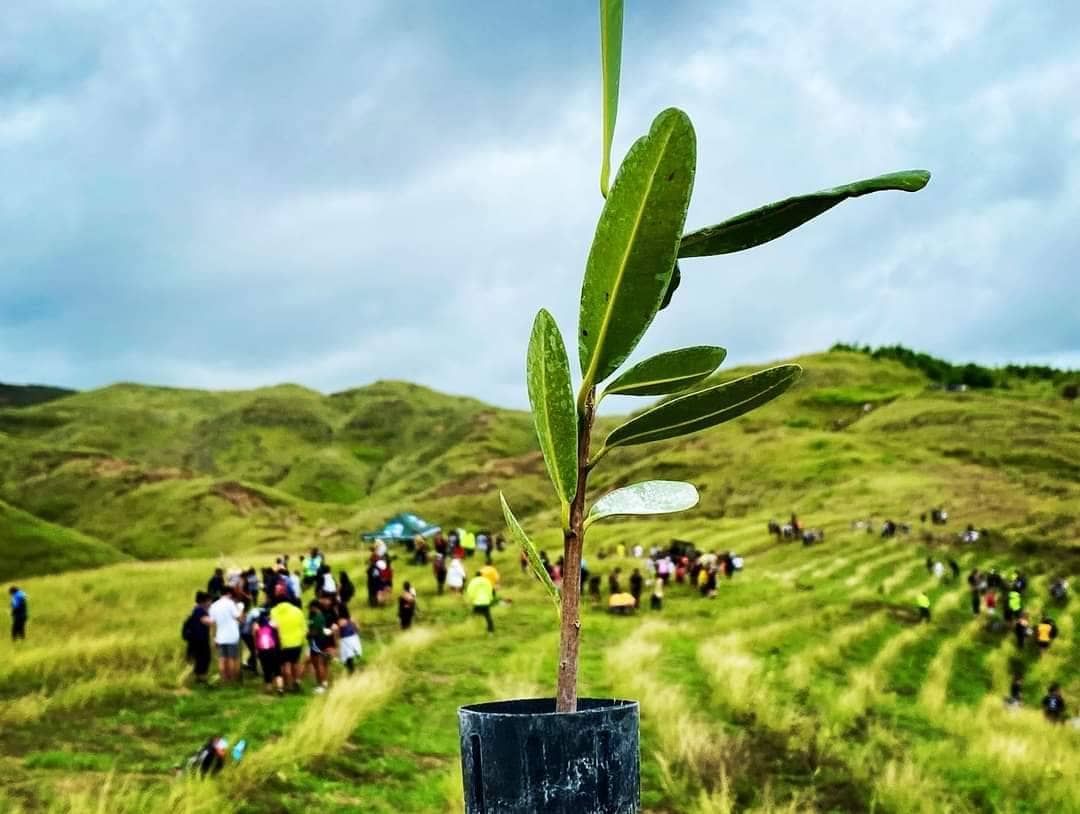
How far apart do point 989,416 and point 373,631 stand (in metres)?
59.4

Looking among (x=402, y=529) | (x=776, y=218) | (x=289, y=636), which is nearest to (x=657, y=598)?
(x=289, y=636)

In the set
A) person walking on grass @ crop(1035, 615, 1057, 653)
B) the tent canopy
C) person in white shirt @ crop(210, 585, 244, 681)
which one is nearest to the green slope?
the tent canopy

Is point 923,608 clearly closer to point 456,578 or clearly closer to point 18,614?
point 456,578

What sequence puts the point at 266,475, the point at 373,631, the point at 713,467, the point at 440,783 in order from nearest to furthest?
the point at 440,783 < the point at 373,631 < the point at 713,467 < the point at 266,475

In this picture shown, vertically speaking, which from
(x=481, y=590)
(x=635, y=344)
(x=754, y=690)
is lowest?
(x=754, y=690)

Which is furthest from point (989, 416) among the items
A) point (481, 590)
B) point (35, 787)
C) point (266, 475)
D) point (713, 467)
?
point (266, 475)

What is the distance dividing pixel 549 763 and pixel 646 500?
16.9 inches

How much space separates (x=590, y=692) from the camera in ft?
43.9

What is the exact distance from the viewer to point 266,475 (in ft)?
374

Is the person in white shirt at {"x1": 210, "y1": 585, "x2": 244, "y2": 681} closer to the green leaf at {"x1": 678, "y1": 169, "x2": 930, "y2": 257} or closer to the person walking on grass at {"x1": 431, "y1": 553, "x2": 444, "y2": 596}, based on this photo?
the person walking on grass at {"x1": 431, "y1": 553, "x2": 444, "y2": 596}

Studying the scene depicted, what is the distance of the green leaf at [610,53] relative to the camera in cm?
143

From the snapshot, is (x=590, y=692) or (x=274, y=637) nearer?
(x=274, y=637)

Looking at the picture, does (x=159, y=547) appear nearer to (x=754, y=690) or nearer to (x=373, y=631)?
(x=373, y=631)

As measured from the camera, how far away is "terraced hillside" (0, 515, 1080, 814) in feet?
28.8
